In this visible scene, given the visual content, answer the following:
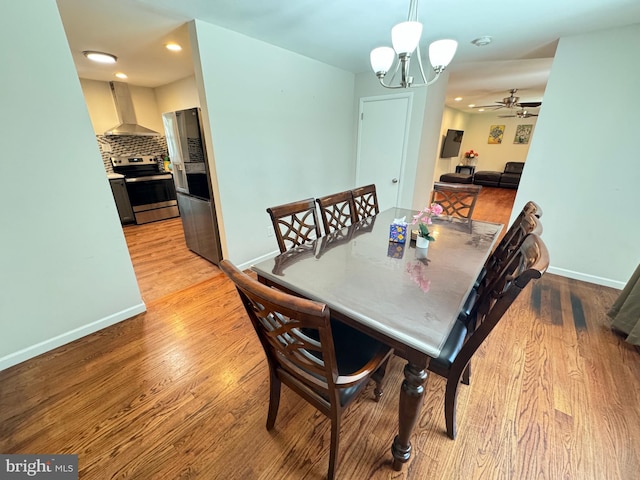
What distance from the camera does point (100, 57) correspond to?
2840mm

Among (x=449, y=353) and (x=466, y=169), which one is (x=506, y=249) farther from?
(x=466, y=169)

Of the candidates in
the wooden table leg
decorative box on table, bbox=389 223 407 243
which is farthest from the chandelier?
the wooden table leg

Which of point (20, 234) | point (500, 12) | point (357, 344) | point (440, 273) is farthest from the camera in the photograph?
point (500, 12)

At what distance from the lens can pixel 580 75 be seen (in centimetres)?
237

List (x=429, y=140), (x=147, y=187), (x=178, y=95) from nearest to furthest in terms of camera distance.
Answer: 1. (x=429, y=140)
2. (x=178, y=95)
3. (x=147, y=187)

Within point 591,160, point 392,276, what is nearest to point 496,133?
point 591,160

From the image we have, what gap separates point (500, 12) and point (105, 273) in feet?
11.8

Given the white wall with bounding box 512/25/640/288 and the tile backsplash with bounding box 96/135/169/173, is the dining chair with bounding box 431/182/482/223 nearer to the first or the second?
the white wall with bounding box 512/25/640/288

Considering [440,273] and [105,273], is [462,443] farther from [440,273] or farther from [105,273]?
[105,273]

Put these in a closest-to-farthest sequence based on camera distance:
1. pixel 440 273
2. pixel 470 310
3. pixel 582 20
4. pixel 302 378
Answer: pixel 302 378, pixel 440 273, pixel 470 310, pixel 582 20

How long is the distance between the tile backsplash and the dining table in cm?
481

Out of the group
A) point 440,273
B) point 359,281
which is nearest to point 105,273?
point 359,281

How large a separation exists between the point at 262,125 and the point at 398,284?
2301mm

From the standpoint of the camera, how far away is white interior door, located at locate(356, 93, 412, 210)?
341cm
